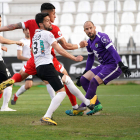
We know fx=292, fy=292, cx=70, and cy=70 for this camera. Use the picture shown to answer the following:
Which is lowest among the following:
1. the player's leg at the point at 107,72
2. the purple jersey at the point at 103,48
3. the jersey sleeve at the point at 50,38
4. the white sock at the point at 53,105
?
the white sock at the point at 53,105

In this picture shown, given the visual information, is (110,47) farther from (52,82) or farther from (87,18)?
(87,18)

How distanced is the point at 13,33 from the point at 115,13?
639 cm

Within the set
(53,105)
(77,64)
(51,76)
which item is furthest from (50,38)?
(77,64)

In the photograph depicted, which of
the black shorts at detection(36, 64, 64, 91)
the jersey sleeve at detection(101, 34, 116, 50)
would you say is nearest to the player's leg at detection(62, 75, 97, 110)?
the black shorts at detection(36, 64, 64, 91)

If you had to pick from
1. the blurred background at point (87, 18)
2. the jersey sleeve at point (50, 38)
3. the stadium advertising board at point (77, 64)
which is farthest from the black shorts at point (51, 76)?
the blurred background at point (87, 18)

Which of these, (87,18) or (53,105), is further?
(87,18)

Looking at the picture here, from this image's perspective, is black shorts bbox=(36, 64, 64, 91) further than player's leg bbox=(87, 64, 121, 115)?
No

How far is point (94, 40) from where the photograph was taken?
598cm

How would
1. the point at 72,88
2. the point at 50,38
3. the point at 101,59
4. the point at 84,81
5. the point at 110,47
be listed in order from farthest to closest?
1. the point at 84,81
2. the point at 101,59
3. the point at 110,47
4. the point at 72,88
5. the point at 50,38

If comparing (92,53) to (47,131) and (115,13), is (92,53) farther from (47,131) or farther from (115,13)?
(115,13)

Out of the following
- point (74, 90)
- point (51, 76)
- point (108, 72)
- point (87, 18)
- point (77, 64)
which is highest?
point (87, 18)

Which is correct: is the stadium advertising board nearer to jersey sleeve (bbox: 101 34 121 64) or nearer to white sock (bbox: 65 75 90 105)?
jersey sleeve (bbox: 101 34 121 64)

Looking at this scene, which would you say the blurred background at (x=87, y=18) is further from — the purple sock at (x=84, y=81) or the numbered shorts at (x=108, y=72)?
the numbered shorts at (x=108, y=72)

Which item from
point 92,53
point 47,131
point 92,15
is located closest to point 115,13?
point 92,15
